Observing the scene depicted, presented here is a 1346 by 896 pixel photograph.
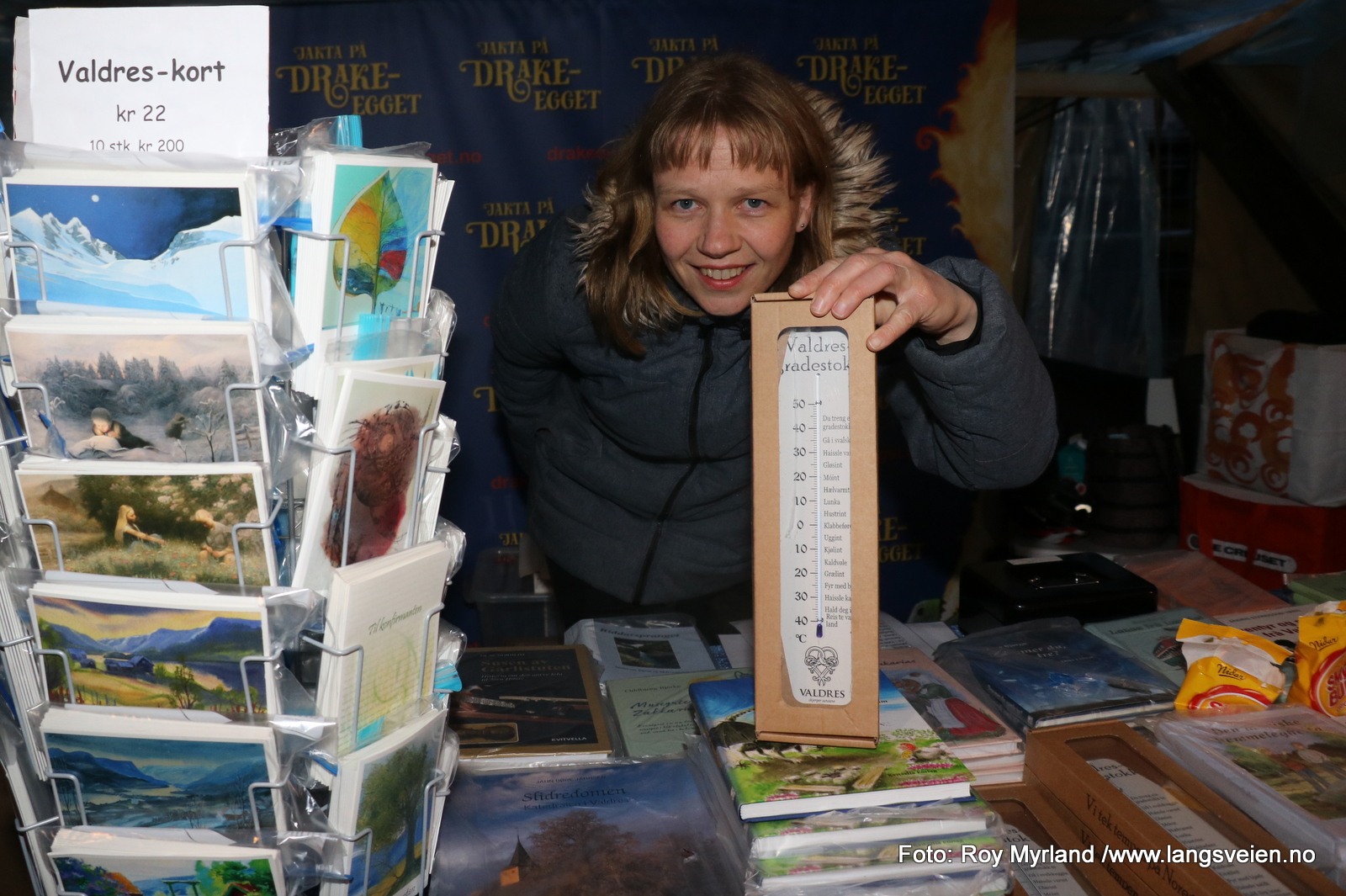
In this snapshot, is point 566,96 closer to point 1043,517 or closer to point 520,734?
point 1043,517

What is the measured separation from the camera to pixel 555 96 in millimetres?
2959

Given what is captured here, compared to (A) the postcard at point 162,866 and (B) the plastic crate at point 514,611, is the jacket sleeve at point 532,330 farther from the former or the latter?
(A) the postcard at point 162,866

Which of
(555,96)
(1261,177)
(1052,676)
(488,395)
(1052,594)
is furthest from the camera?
(1261,177)

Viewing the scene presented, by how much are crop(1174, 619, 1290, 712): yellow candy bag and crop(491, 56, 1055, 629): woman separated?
325 mm

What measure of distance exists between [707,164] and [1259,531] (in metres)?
2.26

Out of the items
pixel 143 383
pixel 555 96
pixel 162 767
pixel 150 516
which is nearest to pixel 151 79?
pixel 143 383

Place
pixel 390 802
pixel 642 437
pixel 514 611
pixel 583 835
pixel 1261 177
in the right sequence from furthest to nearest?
pixel 1261 177 < pixel 514 611 < pixel 642 437 < pixel 583 835 < pixel 390 802

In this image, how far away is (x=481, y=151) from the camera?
297 cm

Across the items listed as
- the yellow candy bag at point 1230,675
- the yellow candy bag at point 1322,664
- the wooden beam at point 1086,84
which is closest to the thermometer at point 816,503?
the yellow candy bag at point 1230,675

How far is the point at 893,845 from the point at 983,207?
9.15 ft

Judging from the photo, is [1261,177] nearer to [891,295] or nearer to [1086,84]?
[1086,84]

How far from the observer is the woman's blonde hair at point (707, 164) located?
4.33 ft

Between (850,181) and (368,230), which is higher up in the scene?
(850,181)

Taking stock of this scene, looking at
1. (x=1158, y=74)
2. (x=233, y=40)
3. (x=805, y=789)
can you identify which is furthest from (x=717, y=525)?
(x=1158, y=74)
